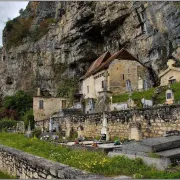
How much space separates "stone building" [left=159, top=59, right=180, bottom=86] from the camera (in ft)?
88.5

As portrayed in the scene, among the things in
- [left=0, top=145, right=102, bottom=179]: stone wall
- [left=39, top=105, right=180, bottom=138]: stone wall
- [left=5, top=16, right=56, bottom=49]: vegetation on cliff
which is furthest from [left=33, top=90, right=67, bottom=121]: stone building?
[left=0, top=145, right=102, bottom=179]: stone wall

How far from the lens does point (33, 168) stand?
6.18 meters

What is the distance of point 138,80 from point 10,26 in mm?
37989

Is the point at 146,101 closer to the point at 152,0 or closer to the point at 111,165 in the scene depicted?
the point at 111,165

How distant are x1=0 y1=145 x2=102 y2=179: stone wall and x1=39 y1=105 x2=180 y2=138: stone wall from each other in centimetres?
554

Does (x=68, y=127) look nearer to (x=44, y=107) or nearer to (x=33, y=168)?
(x=33, y=168)

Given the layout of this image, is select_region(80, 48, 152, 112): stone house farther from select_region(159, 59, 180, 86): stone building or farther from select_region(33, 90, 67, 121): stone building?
select_region(33, 90, 67, 121): stone building

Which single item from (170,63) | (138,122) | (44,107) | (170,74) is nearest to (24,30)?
(44,107)

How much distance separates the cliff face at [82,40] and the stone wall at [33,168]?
2369cm

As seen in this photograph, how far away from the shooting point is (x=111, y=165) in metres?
5.77

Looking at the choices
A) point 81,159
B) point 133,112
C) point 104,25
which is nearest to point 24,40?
point 104,25

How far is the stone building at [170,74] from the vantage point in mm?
26973

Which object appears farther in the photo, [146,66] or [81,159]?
[146,66]

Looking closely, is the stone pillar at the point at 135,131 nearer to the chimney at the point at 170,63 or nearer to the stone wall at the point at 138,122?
the stone wall at the point at 138,122
